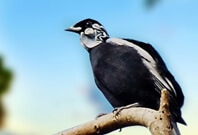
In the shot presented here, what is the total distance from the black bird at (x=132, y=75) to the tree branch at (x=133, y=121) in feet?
0.82

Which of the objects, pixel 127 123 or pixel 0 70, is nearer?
pixel 127 123

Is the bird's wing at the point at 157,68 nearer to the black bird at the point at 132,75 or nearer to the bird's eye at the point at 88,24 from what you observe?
the black bird at the point at 132,75

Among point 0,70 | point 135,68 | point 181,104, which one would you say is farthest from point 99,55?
point 0,70

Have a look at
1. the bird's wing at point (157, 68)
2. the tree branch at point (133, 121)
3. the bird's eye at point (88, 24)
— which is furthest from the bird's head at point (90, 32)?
the tree branch at point (133, 121)

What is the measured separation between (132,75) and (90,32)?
406mm

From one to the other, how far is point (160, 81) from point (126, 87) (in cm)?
17

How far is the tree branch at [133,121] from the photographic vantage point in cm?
211

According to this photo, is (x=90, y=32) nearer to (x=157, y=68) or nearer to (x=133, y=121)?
(x=157, y=68)

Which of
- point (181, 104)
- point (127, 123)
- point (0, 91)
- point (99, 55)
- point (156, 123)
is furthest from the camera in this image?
point (0, 91)

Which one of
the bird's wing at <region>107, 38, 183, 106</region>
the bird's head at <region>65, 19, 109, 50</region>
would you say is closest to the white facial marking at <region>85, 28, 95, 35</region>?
the bird's head at <region>65, 19, 109, 50</region>

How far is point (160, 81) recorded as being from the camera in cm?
263

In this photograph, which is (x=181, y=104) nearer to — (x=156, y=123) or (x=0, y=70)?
(x=156, y=123)

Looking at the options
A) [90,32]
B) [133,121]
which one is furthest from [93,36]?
[133,121]

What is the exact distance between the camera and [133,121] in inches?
90.6
